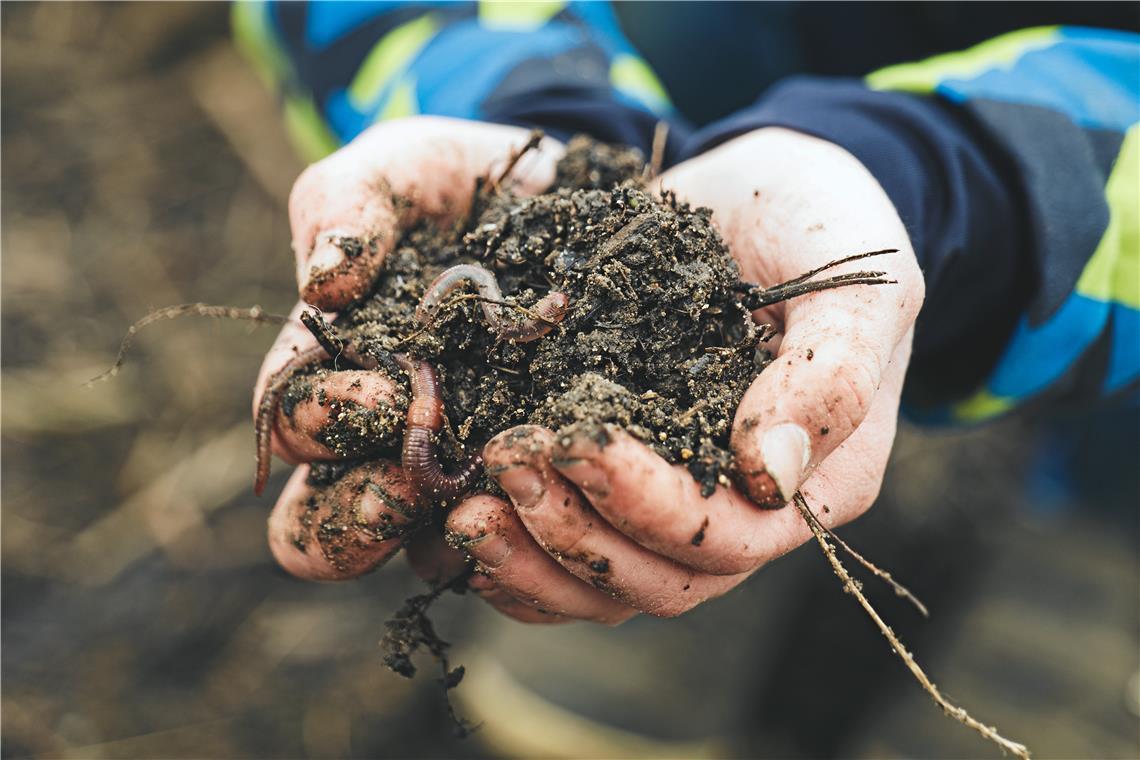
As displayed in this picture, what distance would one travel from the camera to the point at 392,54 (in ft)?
12.7

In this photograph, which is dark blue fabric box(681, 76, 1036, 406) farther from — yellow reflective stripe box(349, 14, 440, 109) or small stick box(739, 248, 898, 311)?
yellow reflective stripe box(349, 14, 440, 109)

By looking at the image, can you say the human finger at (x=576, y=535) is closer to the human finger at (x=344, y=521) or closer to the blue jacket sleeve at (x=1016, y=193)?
the human finger at (x=344, y=521)

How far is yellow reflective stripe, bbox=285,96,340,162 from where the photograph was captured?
4.24 m

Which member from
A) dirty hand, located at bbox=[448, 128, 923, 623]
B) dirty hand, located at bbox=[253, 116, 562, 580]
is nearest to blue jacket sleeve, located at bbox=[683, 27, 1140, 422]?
dirty hand, located at bbox=[448, 128, 923, 623]

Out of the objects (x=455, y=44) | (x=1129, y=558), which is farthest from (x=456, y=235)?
(x=1129, y=558)

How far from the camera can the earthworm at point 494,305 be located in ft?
7.02

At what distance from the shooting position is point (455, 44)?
379 centimetres

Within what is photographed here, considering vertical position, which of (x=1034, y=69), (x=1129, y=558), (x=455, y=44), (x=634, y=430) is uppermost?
(x=455, y=44)

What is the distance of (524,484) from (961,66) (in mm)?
2422

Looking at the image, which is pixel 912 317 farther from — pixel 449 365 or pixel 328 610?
pixel 328 610

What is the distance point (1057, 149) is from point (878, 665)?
121 inches

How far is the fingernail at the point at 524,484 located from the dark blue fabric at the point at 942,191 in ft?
5.11

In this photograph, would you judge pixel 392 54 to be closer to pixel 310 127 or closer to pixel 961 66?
pixel 310 127

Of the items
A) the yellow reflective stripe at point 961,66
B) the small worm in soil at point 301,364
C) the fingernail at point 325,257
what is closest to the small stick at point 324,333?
the small worm in soil at point 301,364
